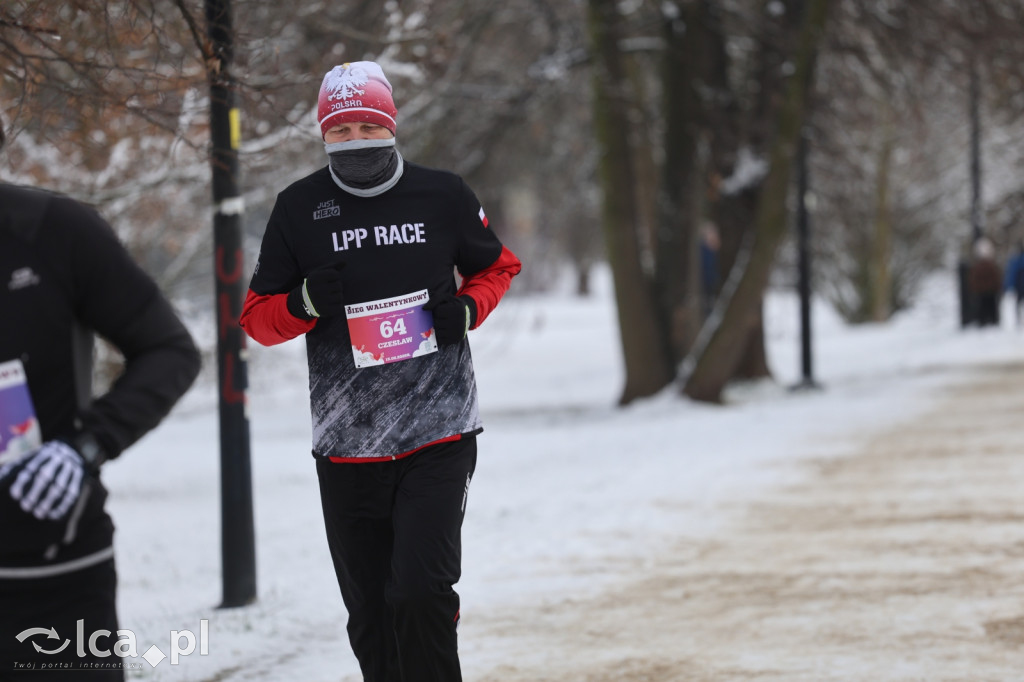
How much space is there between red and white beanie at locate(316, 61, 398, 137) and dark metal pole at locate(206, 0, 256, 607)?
257 centimetres

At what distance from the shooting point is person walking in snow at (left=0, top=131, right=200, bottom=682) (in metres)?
2.65

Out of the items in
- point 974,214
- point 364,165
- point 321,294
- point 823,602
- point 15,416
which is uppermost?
point 974,214

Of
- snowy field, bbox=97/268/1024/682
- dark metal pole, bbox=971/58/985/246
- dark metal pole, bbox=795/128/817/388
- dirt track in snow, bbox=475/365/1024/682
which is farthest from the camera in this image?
dark metal pole, bbox=971/58/985/246

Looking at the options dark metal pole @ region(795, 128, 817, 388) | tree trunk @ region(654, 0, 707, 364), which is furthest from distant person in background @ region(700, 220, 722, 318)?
tree trunk @ region(654, 0, 707, 364)

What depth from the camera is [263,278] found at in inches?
155

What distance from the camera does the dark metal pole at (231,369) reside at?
6.39 m

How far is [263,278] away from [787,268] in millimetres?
23851

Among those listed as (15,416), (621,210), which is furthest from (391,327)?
(621,210)

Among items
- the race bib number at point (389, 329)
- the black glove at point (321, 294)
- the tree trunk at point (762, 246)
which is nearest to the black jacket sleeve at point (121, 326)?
the black glove at point (321, 294)

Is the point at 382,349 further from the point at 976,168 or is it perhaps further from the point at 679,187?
the point at 976,168

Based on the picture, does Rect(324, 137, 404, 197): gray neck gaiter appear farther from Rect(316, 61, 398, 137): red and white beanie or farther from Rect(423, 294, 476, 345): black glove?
Rect(423, 294, 476, 345): black glove

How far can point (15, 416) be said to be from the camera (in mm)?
2646

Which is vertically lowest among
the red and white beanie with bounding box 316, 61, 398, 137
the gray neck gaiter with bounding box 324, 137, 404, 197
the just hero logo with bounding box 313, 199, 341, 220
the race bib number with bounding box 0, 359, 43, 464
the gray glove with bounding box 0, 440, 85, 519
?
the gray glove with bounding box 0, 440, 85, 519

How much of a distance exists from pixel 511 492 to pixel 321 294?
21.5 ft
